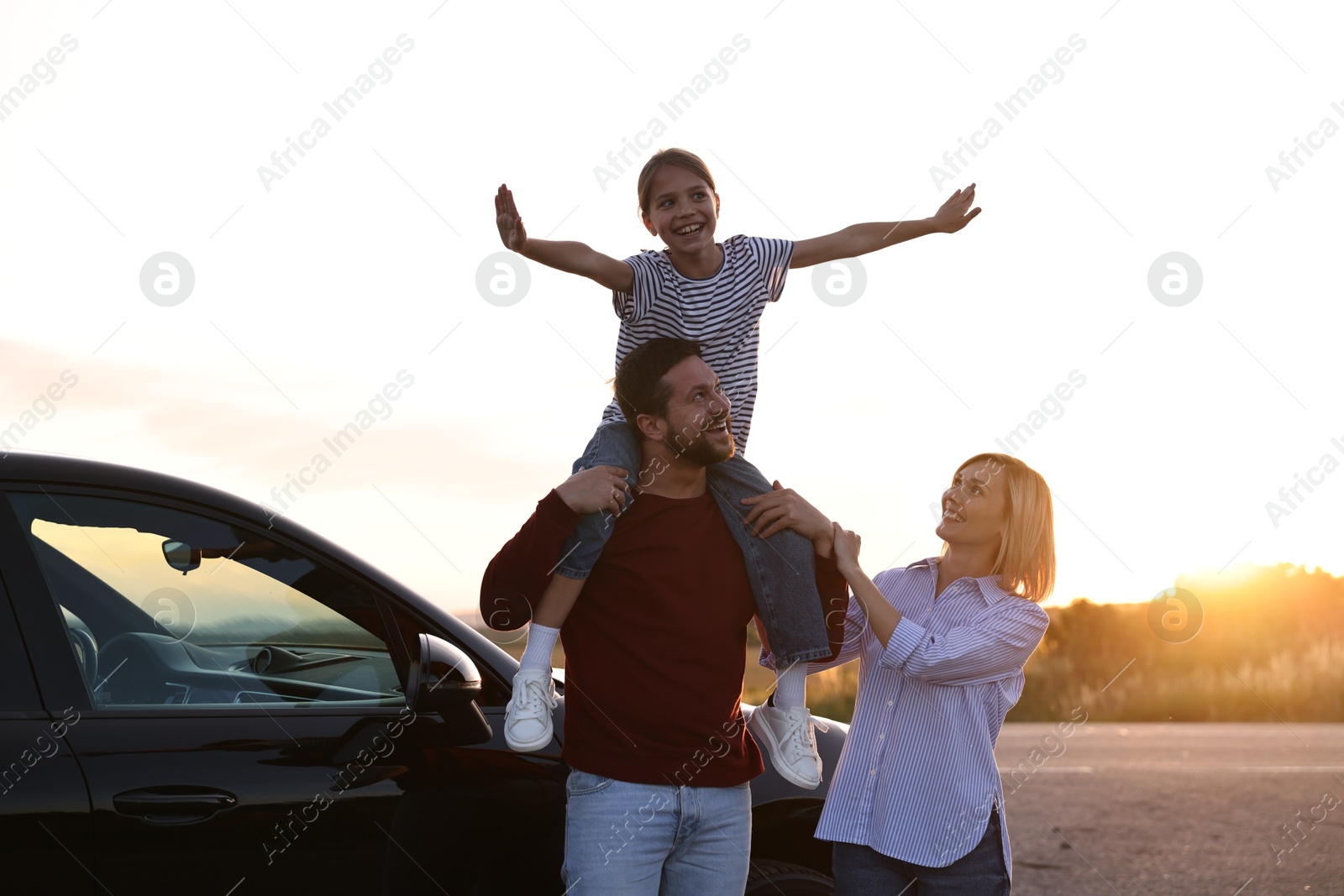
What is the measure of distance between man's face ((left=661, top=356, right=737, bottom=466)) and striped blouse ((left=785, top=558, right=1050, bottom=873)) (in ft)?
2.10

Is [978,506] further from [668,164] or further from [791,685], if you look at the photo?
[668,164]

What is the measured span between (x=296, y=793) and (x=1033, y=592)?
190 cm

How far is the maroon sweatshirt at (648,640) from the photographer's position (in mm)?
2686

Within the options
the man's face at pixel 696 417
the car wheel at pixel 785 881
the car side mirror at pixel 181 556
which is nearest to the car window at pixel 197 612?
the car side mirror at pixel 181 556

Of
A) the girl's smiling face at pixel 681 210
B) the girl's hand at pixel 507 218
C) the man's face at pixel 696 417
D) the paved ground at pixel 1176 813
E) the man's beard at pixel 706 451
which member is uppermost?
the girl's smiling face at pixel 681 210

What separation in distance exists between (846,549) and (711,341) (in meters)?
0.90

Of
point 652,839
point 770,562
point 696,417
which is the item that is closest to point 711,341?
point 696,417

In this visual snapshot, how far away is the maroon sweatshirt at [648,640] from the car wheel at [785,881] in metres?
0.59

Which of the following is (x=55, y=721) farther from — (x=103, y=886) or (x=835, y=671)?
(x=835, y=671)

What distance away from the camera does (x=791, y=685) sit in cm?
315

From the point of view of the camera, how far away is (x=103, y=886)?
98.2 inches

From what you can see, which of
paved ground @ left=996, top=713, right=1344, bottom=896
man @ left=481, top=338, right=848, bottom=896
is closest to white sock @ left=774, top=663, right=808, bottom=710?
man @ left=481, top=338, right=848, bottom=896

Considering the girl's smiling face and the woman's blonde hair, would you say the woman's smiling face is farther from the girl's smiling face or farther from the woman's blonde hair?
the girl's smiling face

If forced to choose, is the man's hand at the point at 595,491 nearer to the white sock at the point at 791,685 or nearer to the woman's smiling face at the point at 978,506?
the white sock at the point at 791,685
